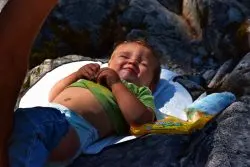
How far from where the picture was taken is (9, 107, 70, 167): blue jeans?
271cm

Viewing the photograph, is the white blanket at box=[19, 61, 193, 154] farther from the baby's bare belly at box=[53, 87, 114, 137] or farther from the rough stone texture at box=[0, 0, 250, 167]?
the rough stone texture at box=[0, 0, 250, 167]

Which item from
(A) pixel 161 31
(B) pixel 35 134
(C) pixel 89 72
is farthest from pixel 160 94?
(A) pixel 161 31

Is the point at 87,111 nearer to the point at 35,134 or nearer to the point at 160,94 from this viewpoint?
the point at 35,134

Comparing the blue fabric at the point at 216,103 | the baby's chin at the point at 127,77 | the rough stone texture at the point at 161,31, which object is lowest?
the rough stone texture at the point at 161,31

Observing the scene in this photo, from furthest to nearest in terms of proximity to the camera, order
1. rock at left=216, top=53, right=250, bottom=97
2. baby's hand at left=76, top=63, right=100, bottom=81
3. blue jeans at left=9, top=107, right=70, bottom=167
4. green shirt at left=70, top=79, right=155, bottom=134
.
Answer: rock at left=216, top=53, right=250, bottom=97
baby's hand at left=76, top=63, right=100, bottom=81
green shirt at left=70, top=79, right=155, bottom=134
blue jeans at left=9, top=107, right=70, bottom=167

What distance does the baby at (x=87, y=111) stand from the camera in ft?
9.12

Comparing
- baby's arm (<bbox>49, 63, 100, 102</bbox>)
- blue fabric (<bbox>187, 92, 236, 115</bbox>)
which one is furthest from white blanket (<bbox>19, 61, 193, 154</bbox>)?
blue fabric (<bbox>187, 92, 236, 115</bbox>)

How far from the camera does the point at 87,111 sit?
3377mm

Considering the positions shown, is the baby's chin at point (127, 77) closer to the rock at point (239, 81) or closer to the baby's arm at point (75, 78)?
→ the baby's arm at point (75, 78)

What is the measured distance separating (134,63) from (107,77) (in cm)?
40

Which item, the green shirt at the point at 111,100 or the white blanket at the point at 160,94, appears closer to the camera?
the green shirt at the point at 111,100

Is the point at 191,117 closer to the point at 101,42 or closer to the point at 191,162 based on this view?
the point at 191,162

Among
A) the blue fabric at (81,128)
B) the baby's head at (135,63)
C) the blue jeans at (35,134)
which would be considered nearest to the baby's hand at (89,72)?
the baby's head at (135,63)

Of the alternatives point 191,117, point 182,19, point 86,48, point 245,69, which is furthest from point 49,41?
point 191,117
